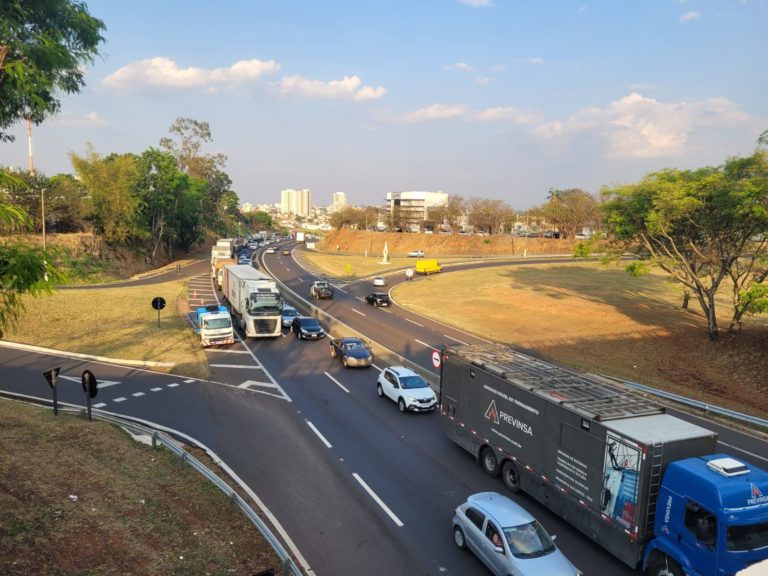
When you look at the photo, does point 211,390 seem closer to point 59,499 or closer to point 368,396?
point 368,396

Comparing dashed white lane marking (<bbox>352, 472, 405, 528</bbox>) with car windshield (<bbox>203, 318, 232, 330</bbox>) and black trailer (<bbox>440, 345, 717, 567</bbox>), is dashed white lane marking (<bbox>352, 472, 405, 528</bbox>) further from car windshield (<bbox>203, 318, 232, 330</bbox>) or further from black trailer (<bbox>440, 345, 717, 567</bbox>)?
car windshield (<bbox>203, 318, 232, 330</bbox>)

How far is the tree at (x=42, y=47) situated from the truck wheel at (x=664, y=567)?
15.6 m

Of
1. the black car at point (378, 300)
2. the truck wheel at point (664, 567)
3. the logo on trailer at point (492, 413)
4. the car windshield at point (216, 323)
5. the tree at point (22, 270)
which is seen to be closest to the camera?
the tree at point (22, 270)

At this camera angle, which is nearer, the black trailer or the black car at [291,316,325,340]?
the black trailer

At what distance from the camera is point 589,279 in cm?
6938

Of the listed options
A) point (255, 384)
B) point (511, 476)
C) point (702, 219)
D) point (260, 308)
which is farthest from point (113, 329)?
point (702, 219)

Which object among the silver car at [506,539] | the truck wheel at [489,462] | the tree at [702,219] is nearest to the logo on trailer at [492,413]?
the truck wheel at [489,462]

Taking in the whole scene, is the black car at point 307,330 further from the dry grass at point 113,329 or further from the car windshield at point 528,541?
the car windshield at point 528,541

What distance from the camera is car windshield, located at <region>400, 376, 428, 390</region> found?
2148 centimetres

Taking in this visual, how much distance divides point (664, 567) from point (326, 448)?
10.3m

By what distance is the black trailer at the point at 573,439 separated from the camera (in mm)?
10609

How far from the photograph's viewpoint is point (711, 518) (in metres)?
9.50

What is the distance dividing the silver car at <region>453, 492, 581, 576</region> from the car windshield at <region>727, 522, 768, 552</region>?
2.88 m

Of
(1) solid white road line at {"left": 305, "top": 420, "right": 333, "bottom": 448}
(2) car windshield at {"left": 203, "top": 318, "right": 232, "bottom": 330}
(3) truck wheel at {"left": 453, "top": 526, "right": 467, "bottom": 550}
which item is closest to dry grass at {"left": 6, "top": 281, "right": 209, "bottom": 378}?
(2) car windshield at {"left": 203, "top": 318, "right": 232, "bottom": 330}
